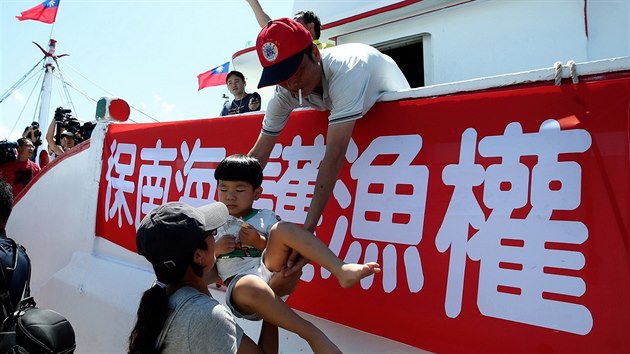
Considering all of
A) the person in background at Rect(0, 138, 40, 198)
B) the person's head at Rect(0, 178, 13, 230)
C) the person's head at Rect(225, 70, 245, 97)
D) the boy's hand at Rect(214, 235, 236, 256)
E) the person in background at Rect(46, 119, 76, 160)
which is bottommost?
the boy's hand at Rect(214, 235, 236, 256)

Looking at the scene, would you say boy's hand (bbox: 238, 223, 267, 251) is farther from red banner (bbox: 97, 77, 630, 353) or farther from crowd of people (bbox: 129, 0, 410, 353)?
red banner (bbox: 97, 77, 630, 353)

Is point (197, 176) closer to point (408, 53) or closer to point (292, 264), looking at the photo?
point (292, 264)

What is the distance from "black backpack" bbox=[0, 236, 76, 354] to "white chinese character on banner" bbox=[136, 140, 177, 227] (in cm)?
97

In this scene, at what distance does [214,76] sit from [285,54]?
21.8ft

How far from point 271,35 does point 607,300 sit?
139 cm

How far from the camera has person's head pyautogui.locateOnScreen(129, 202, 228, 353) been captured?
50.6 inches

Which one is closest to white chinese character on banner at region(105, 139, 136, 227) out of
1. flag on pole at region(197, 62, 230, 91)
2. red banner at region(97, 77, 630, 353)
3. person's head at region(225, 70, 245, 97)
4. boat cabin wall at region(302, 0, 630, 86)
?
person's head at region(225, 70, 245, 97)

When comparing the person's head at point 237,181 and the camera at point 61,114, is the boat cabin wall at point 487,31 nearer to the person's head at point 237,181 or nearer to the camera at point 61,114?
the person's head at point 237,181

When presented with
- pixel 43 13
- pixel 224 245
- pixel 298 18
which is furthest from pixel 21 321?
pixel 43 13

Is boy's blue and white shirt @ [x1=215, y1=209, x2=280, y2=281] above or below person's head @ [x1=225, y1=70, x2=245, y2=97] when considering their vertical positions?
below

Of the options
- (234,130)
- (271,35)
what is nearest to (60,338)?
(234,130)

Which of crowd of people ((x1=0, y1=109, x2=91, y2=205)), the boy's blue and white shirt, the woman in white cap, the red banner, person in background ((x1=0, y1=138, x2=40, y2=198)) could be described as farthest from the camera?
person in background ((x1=0, y1=138, x2=40, y2=198))

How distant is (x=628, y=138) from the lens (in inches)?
53.5

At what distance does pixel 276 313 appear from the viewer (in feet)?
5.05
